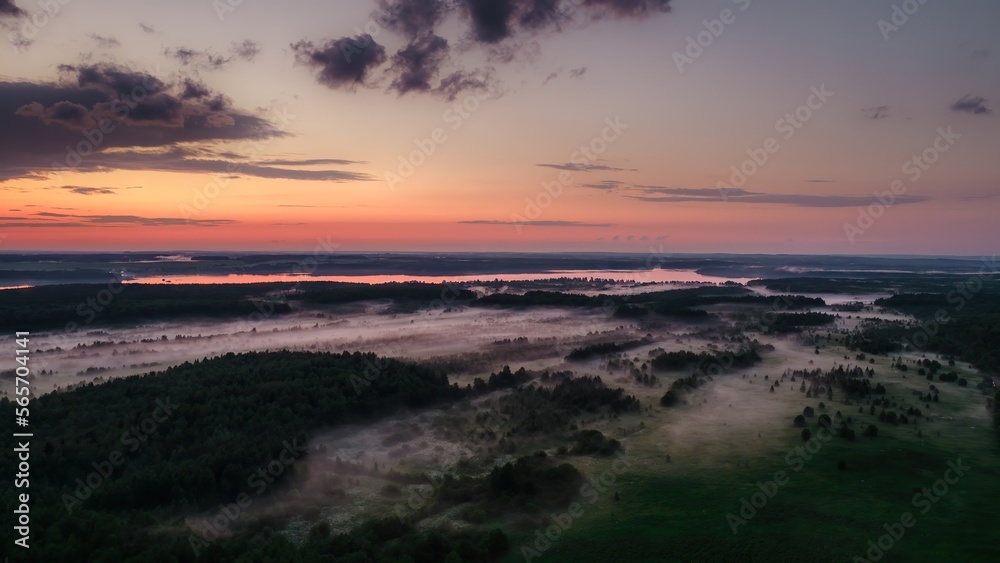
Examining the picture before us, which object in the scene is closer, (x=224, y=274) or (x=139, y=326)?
(x=139, y=326)

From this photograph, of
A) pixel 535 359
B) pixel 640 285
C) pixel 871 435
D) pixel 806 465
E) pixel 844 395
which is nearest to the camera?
pixel 806 465

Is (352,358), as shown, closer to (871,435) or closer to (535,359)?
(535,359)

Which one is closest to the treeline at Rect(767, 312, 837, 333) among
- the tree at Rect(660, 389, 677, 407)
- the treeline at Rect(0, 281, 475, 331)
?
the tree at Rect(660, 389, 677, 407)

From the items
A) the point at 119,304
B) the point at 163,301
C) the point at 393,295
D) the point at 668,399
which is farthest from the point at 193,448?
the point at 393,295

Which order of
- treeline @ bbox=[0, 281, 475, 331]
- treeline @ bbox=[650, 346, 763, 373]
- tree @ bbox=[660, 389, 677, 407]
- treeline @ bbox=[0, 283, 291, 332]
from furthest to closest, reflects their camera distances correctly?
treeline @ bbox=[0, 281, 475, 331] < treeline @ bbox=[0, 283, 291, 332] < treeline @ bbox=[650, 346, 763, 373] < tree @ bbox=[660, 389, 677, 407]

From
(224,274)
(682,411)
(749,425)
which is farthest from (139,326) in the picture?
(224,274)

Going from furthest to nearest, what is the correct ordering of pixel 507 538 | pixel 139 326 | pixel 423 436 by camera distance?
pixel 139 326, pixel 423 436, pixel 507 538

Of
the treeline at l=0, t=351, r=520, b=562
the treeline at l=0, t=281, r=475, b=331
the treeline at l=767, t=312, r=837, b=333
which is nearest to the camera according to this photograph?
the treeline at l=0, t=351, r=520, b=562

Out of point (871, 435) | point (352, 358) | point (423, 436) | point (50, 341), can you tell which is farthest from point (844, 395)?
point (50, 341)

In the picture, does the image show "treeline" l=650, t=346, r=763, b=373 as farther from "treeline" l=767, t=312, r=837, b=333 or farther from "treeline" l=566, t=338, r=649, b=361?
"treeline" l=767, t=312, r=837, b=333

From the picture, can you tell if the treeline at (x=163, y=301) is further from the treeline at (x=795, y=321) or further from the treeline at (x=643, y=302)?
the treeline at (x=795, y=321)
